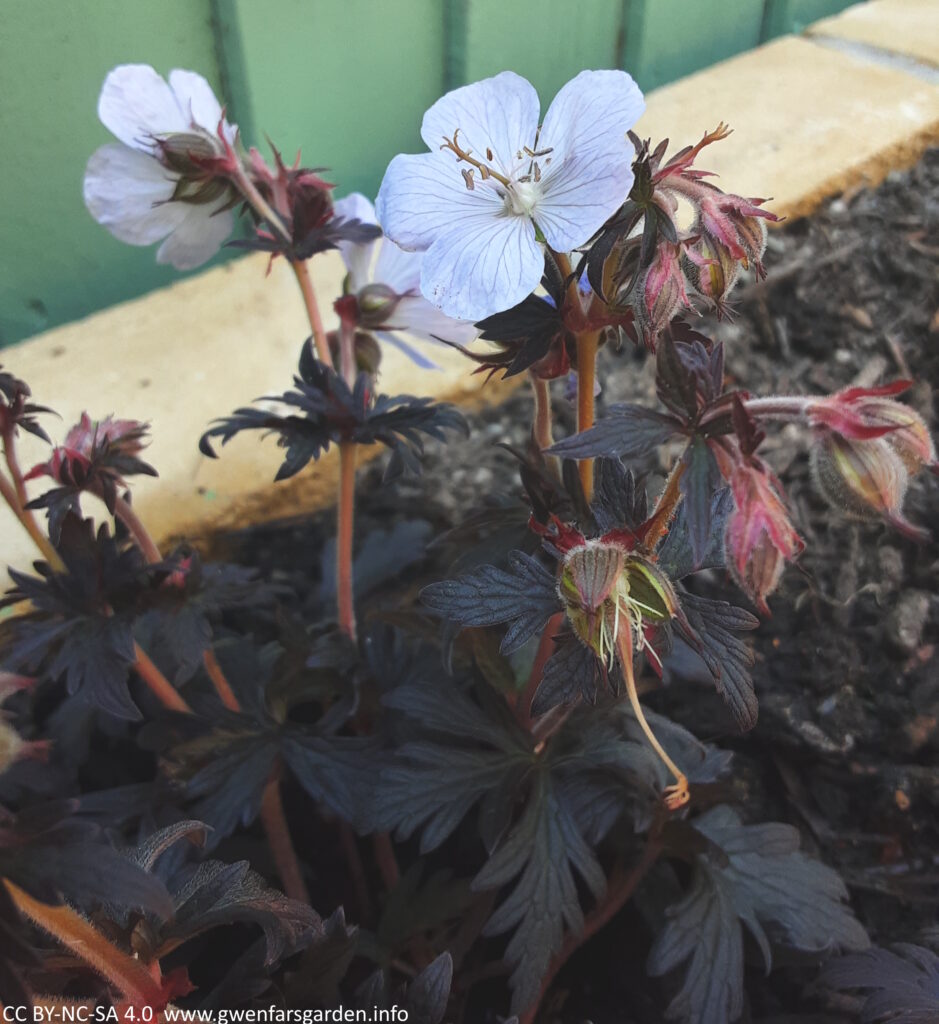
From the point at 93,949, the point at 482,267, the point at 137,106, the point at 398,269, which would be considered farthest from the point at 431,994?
the point at 137,106

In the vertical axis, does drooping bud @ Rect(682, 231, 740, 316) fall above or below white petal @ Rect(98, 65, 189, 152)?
below

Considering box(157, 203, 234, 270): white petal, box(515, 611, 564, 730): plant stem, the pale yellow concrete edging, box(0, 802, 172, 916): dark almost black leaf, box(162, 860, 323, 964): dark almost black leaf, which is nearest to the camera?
box(0, 802, 172, 916): dark almost black leaf

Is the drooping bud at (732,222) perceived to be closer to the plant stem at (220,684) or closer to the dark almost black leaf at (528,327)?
the dark almost black leaf at (528,327)

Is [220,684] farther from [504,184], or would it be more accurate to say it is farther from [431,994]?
[504,184]

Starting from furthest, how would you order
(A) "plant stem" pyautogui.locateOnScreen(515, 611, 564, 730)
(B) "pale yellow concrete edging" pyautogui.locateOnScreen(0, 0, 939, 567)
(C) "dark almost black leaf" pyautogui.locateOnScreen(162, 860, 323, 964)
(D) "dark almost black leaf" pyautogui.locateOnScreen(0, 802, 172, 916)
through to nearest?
(B) "pale yellow concrete edging" pyautogui.locateOnScreen(0, 0, 939, 567), (A) "plant stem" pyautogui.locateOnScreen(515, 611, 564, 730), (C) "dark almost black leaf" pyautogui.locateOnScreen(162, 860, 323, 964), (D) "dark almost black leaf" pyautogui.locateOnScreen(0, 802, 172, 916)

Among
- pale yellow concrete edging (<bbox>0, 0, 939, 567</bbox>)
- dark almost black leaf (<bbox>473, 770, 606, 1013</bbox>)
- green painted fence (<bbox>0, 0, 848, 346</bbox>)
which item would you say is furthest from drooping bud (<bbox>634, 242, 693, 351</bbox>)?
green painted fence (<bbox>0, 0, 848, 346</bbox>)

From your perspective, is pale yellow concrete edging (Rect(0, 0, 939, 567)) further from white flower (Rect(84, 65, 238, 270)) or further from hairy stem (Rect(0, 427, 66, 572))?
white flower (Rect(84, 65, 238, 270))
